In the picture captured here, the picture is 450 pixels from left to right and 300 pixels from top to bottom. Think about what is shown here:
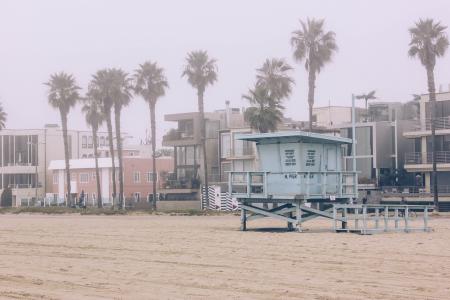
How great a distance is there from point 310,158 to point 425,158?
36.0 metres

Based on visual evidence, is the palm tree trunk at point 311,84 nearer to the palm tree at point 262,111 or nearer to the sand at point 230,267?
the palm tree at point 262,111

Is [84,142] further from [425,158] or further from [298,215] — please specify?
[298,215]

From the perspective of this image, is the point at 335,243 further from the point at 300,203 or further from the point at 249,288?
the point at 249,288

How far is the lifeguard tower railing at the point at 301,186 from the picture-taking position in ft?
95.5

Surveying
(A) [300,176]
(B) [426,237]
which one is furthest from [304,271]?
(A) [300,176]

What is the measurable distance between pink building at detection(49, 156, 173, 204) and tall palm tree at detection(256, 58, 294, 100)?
72.1 ft

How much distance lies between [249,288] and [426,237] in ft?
42.8

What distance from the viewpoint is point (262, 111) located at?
6419 centimetres

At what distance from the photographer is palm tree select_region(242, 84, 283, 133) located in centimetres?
6419

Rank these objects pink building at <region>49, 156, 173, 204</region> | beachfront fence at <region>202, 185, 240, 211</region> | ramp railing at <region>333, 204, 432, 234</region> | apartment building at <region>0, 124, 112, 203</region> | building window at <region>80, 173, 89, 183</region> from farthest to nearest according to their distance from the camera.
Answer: apartment building at <region>0, 124, 112, 203</region>, building window at <region>80, 173, 89, 183</region>, pink building at <region>49, 156, 173, 204</region>, beachfront fence at <region>202, 185, 240, 211</region>, ramp railing at <region>333, 204, 432, 234</region>

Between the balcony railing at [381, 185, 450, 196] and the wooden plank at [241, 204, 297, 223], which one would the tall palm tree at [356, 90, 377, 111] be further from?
the wooden plank at [241, 204, 297, 223]

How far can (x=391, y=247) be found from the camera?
850 inches

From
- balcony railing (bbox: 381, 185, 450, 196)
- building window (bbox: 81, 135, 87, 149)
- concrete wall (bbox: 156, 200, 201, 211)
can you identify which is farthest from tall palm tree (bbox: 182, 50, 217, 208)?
A: building window (bbox: 81, 135, 87, 149)

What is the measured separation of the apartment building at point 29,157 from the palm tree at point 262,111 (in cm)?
4348
